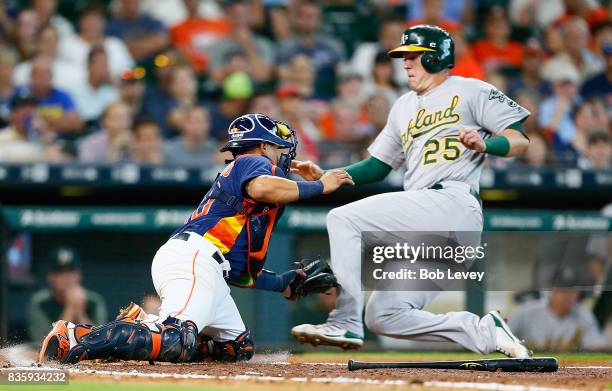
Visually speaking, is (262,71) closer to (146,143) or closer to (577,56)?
(146,143)

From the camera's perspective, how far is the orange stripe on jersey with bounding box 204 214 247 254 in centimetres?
558

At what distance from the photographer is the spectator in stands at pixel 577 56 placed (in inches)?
433

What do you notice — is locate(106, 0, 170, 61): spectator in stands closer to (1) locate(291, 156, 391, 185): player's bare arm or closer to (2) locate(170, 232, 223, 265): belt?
(1) locate(291, 156, 391, 185): player's bare arm

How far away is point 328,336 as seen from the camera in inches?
217

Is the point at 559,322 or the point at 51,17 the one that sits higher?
the point at 51,17

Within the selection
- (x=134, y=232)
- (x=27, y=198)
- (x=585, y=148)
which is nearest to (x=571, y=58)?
(x=585, y=148)

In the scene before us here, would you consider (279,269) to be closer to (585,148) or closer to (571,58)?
(585,148)

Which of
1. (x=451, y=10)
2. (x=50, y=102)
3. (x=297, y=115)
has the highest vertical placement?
(x=451, y=10)

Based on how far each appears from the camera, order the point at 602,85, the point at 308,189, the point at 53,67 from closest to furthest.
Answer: the point at 308,189, the point at 53,67, the point at 602,85

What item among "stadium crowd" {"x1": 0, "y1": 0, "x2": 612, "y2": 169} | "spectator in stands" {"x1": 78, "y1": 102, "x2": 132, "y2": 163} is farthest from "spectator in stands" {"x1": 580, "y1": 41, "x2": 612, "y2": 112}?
"spectator in stands" {"x1": 78, "y1": 102, "x2": 132, "y2": 163}

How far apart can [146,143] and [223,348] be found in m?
3.57

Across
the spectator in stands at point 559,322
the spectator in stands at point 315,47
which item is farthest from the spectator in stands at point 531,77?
the spectator in stands at point 559,322

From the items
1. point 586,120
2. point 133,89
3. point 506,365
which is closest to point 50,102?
point 133,89

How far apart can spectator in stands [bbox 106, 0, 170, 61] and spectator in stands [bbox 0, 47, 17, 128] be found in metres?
1.05
